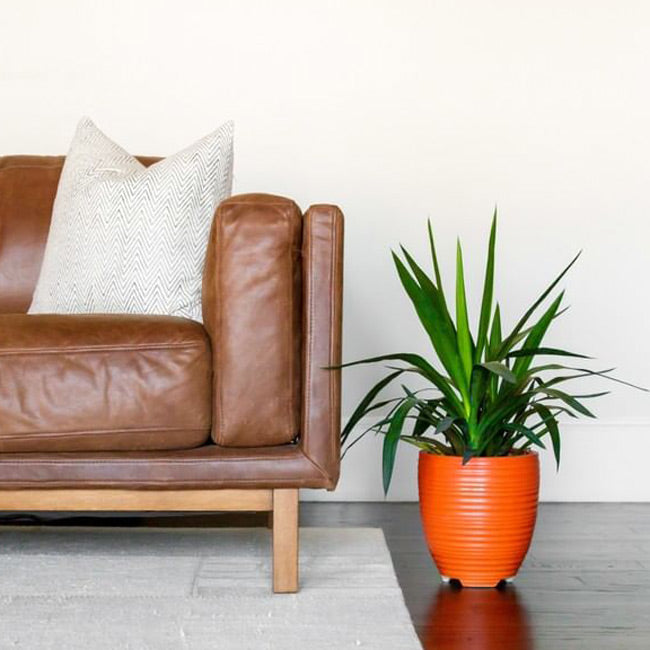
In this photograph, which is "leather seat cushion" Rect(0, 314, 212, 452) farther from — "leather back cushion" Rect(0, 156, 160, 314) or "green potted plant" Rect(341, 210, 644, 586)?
"leather back cushion" Rect(0, 156, 160, 314)

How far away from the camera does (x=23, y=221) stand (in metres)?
2.68

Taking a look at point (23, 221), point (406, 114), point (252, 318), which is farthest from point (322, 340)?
point (406, 114)

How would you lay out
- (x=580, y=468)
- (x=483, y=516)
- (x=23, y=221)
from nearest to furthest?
(x=483, y=516), (x=23, y=221), (x=580, y=468)

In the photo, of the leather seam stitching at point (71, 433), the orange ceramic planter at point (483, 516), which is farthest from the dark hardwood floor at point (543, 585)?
the leather seam stitching at point (71, 433)

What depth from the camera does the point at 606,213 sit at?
3.24 meters

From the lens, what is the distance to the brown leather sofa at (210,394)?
193 centimetres

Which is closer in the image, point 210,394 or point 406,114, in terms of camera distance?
point 210,394

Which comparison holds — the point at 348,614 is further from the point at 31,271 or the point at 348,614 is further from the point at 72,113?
the point at 72,113

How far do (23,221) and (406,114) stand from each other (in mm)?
1183

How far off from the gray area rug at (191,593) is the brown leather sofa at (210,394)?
0.13 meters

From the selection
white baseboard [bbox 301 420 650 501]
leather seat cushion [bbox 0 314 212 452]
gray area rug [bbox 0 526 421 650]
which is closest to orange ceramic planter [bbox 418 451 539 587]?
gray area rug [bbox 0 526 421 650]

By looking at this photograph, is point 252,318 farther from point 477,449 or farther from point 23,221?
point 23,221

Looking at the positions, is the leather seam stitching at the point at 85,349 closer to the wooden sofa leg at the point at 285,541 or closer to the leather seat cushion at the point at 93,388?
the leather seat cushion at the point at 93,388

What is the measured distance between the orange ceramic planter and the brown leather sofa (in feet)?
0.87
